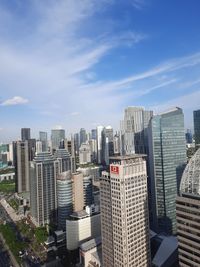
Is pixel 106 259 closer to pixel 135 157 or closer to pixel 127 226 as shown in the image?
pixel 127 226

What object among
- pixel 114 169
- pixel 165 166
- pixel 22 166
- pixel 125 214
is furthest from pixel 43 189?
pixel 125 214

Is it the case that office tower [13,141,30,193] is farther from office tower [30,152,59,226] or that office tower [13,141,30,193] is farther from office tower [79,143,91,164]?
office tower [79,143,91,164]

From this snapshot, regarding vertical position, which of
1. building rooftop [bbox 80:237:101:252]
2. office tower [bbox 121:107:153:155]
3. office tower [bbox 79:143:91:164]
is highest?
office tower [bbox 121:107:153:155]

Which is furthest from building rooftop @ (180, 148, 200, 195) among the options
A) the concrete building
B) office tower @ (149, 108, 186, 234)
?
the concrete building

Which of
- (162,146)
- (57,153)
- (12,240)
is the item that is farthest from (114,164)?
(57,153)

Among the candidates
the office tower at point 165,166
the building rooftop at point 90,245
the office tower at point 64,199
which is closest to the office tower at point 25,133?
the office tower at point 64,199

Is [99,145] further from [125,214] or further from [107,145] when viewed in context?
[125,214]
